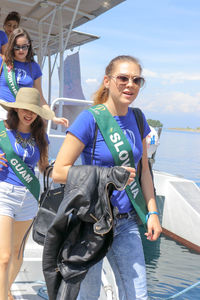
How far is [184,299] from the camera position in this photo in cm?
489

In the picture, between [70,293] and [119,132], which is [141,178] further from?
[70,293]

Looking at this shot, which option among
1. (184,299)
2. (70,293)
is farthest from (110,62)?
(184,299)

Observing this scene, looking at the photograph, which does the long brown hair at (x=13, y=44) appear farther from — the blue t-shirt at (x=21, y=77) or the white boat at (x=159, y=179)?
the white boat at (x=159, y=179)

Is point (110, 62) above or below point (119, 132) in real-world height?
above

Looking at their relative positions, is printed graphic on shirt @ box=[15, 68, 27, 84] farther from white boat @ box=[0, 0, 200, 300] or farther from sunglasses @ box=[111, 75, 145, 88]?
white boat @ box=[0, 0, 200, 300]

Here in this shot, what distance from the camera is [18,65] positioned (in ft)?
11.4

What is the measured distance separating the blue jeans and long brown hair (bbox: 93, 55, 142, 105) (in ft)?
2.33

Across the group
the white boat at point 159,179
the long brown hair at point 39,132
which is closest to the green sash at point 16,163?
the long brown hair at point 39,132

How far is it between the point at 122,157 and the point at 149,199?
14.0 inches

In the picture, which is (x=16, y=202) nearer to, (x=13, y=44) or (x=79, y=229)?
(x=79, y=229)

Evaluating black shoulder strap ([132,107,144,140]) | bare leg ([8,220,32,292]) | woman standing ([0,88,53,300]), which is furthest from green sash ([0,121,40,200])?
black shoulder strap ([132,107,144,140])

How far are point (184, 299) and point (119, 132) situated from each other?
142 inches

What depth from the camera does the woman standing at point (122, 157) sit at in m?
1.95

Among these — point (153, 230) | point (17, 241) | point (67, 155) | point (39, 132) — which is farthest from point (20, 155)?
point (153, 230)
